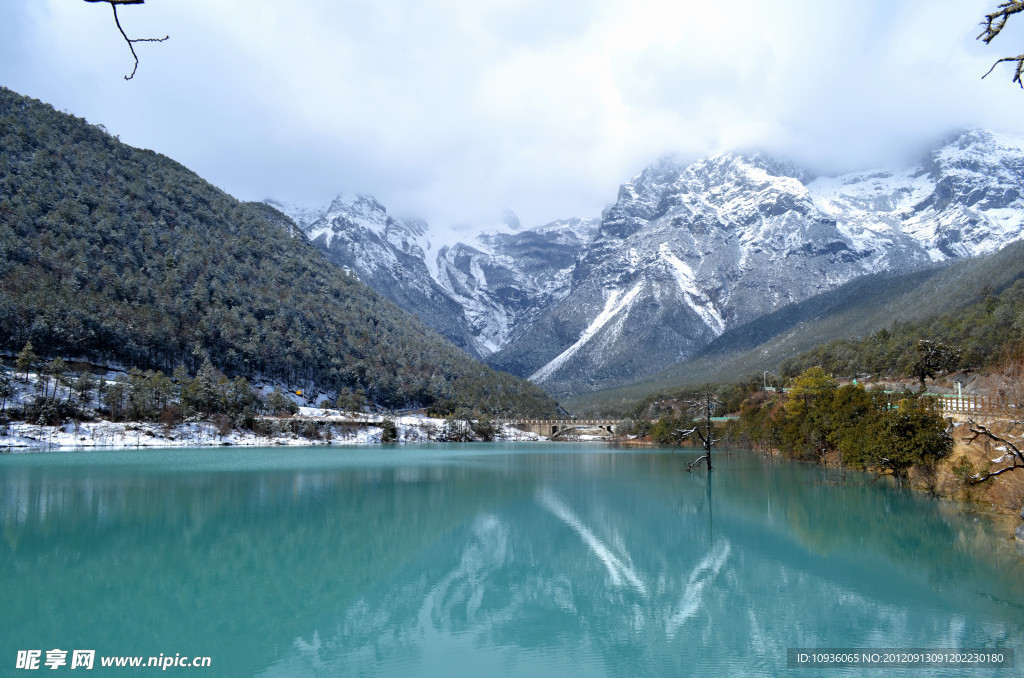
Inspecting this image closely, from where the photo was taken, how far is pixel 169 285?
416 ft

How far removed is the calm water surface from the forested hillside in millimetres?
84110

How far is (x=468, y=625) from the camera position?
15047 millimetres

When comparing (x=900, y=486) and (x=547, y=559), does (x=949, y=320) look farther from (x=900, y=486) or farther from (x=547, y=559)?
(x=547, y=559)

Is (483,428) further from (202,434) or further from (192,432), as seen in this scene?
(192,432)

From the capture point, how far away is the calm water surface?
13.3 m

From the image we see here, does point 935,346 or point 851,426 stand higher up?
point 935,346

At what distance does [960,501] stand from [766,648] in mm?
23959

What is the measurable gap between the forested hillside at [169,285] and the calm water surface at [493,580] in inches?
3311

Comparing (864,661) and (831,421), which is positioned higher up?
(831,421)

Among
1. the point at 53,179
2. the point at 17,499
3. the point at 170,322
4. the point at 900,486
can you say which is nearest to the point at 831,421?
the point at 900,486

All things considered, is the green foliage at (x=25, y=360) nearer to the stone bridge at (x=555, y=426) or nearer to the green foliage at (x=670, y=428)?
the green foliage at (x=670, y=428)

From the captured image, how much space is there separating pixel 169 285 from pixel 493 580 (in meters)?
129

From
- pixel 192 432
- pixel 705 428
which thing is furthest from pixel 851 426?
pixel 192 432

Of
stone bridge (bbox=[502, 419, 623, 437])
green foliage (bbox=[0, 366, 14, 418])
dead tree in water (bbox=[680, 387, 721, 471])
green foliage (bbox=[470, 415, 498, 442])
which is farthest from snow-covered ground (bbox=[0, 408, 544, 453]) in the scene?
dead tree in water (bbox=[680, 387, 721, 471])
